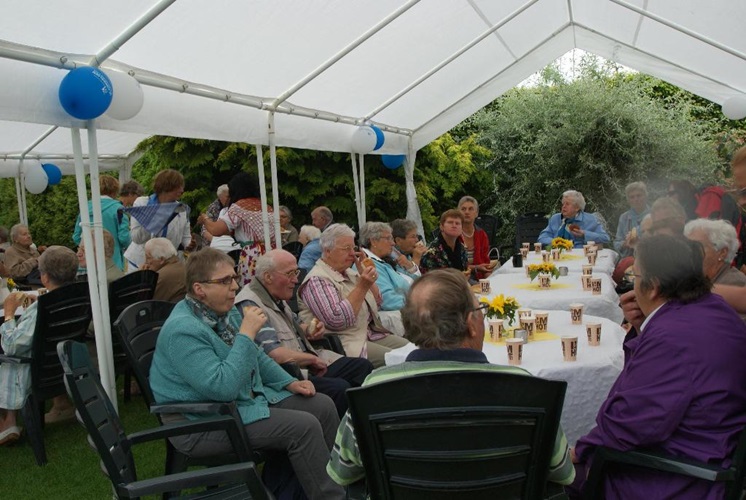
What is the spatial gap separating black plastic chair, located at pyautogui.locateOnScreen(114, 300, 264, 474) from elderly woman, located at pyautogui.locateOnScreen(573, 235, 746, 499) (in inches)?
51.9

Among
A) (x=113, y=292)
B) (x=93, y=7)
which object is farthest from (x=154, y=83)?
(x=113, y=292)

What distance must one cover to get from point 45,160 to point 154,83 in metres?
5.27

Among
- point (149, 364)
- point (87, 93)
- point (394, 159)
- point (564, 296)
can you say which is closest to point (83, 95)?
point (87, 93)

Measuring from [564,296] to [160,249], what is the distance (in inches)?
106

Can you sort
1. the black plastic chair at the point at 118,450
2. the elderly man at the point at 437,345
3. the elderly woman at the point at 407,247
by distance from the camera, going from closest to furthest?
the elderly man at the point at 437,345, the black plastic chair at the point at 118,450, the elderly woman at the point at 407,247

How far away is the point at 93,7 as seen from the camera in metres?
4.02

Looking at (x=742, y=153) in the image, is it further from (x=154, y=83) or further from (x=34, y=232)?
(x=34, y=232)

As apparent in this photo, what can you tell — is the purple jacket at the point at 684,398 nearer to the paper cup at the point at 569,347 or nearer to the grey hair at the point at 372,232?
the paper cup at the point at 569,347

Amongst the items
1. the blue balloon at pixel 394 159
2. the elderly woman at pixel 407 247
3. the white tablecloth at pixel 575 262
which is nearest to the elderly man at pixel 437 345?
the elderly woman at pixel 407 247

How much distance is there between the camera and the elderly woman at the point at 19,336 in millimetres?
4160

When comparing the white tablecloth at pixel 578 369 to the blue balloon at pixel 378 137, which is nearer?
the white tablecloth at pixel 578 369

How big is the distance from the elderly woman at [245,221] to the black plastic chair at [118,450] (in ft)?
12.4

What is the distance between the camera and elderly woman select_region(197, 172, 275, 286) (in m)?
6.31

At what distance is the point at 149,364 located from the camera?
3289mm
